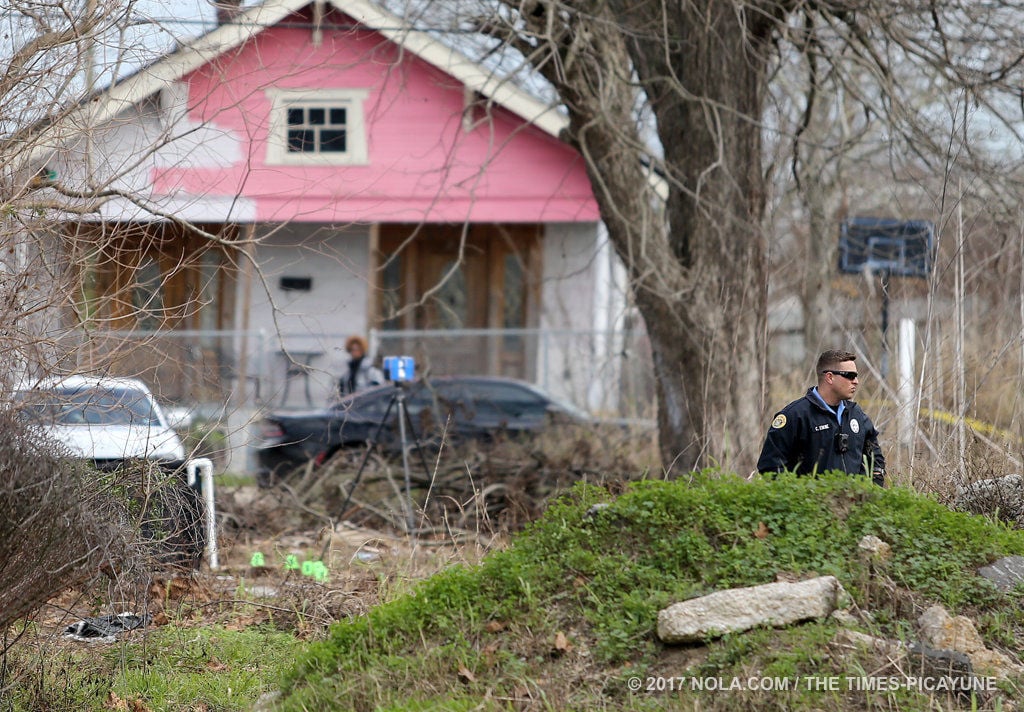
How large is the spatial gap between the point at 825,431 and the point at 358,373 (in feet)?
33.4

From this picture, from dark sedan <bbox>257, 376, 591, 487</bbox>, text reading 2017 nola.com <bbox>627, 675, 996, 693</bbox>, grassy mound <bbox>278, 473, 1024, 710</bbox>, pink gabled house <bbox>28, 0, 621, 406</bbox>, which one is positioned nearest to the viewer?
text reading 2017 nola.com <bbox>627, 675, 996, 693</bbox>

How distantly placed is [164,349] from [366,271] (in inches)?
517

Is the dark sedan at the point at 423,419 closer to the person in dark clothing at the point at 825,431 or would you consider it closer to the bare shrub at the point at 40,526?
the person in dark clothing at the point at 825,431

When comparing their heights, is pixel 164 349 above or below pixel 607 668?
above

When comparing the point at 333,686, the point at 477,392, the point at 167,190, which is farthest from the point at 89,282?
the point at 477,392

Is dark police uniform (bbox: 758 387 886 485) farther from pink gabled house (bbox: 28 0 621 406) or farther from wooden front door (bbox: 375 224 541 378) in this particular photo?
wooden front door (bbox: 375 224 541 378)

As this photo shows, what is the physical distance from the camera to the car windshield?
5.42m

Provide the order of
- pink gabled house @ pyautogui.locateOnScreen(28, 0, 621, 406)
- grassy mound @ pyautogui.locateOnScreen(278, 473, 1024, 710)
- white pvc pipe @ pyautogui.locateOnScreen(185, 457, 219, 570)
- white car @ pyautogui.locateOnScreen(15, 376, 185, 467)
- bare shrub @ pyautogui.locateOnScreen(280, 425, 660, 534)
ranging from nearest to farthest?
grassy mound @ pyautogui.locateOnScreen(278, 473, 1024, 710) < white car @ pyautogui.locateOnScreen(15, 376, 185, 467) < pink gabled house @ pyautogui.locateOnScreen(28, 0, 621, 406) < white pvc pipe @ pyautogui.locateOnScreen(185, 457, 219, 570) < bare shrub @ pyautogui.locateOnScreen(280, 425, 660, 534)

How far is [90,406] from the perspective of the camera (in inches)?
233

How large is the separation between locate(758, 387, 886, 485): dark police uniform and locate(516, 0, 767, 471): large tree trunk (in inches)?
112

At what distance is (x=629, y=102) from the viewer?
10180 millimetres

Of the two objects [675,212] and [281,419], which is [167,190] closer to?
[675,212]

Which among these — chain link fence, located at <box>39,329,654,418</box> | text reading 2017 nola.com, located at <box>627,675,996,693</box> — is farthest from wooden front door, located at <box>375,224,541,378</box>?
text reading 2017 nola.com, located at <box>627,675,996,693</box>

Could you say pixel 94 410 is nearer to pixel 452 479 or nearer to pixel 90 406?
pixel 90 406
